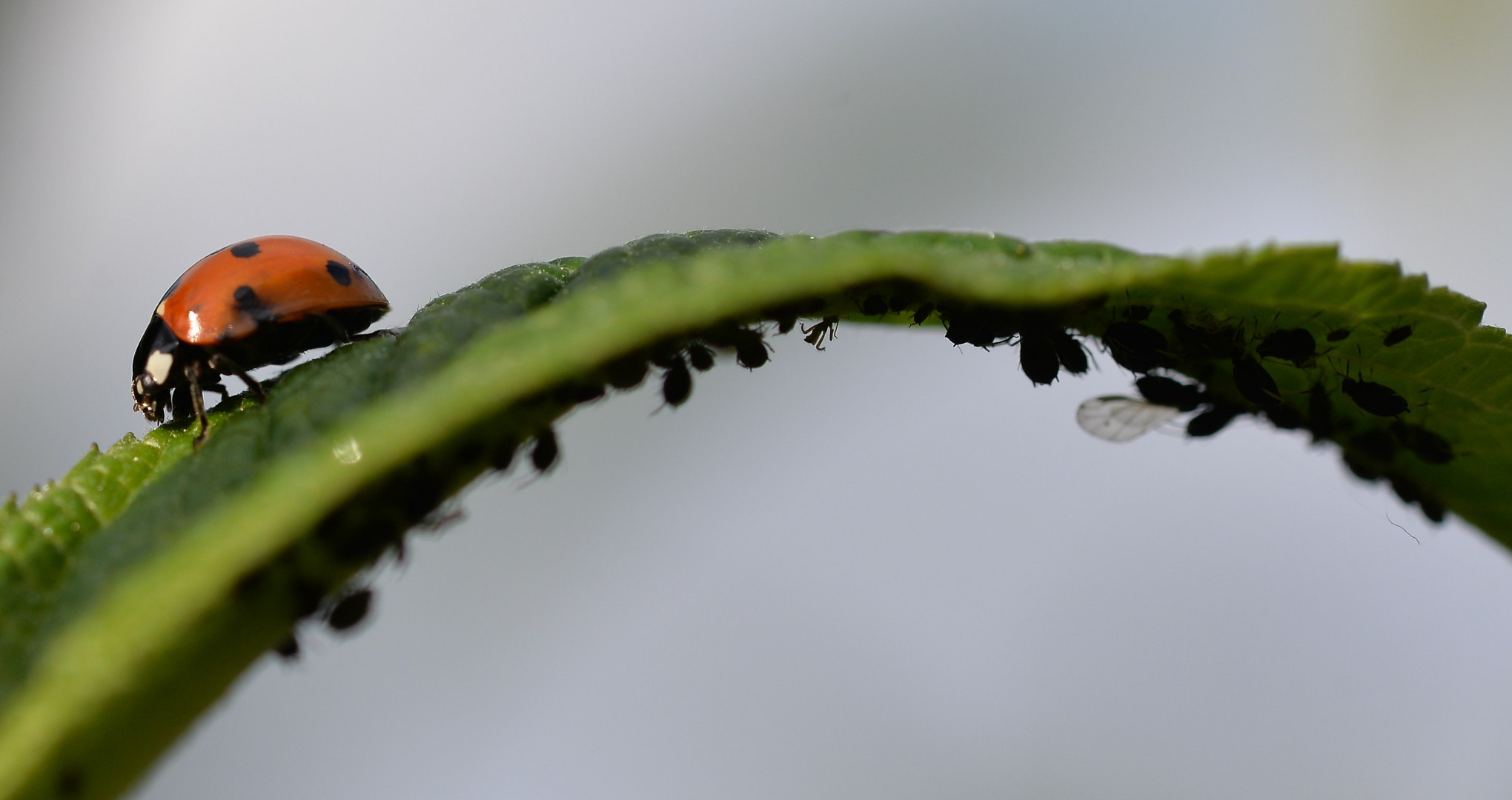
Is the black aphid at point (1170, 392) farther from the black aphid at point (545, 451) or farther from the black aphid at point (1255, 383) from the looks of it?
Answer: the black aphid at point (545, 451)

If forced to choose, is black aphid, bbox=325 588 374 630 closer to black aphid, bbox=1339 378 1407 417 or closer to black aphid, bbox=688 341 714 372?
black aphid, bbox=688 341 714 372

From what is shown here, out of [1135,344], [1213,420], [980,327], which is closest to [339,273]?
[980,327]

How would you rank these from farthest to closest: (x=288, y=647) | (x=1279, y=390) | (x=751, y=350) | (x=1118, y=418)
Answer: (x=1118, y=418) → (x=1279, y=390) → (x=751, y=350) → (x=288, y=647)

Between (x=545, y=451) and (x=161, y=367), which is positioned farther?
(x=161, y=367)

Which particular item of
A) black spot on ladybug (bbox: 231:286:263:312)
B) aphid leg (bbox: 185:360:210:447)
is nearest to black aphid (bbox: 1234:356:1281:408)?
aphid leg (bbox: 185:360:210:447)

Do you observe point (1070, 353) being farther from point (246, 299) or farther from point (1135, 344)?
point (246, 299)
